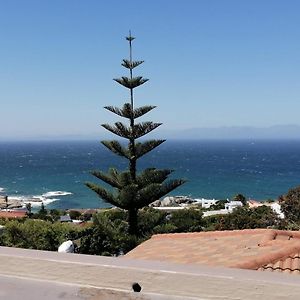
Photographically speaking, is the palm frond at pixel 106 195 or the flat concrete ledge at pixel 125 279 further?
the palm frond at pixel 106 195

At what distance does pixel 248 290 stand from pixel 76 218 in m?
32.2

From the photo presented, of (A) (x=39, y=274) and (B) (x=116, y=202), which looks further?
(B) (x=116, y=202)

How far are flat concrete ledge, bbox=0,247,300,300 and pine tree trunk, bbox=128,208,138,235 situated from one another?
12.2 metres

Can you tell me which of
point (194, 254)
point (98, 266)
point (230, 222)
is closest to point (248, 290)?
point (98, 266)

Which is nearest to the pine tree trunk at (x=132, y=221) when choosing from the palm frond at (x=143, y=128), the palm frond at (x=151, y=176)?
the palm frond at (x=151, y=176)

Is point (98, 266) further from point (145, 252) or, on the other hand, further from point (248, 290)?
point (145, 252)

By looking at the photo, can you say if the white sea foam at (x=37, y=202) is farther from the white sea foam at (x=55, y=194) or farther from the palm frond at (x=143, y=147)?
the palm frond at (x=143, y=147)

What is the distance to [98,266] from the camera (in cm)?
122

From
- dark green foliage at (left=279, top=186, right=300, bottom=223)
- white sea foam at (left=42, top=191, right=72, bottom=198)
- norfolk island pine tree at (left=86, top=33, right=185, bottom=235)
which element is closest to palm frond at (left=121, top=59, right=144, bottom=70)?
norfolk island pine tree at (left=86, top=33, right=185, bottom=235)

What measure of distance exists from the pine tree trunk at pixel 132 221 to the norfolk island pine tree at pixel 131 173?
263 mm

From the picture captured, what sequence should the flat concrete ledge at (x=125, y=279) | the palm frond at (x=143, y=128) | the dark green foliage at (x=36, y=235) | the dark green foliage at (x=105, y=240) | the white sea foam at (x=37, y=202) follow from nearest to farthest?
the flat concrete ledge at (x=125, y=279) < the dark green foliage at (x=105, y=240) < the dark green foliage at (x=36, y=235) < the palm frond at (x=143, y=128) < the white sea foam at (x=37, y=202)

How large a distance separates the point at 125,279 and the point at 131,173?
39.1ft

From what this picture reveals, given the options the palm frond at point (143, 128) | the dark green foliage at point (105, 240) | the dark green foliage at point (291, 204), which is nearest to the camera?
the dark green foliage at point (105, 240)

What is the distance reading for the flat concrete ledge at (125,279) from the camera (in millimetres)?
1080
